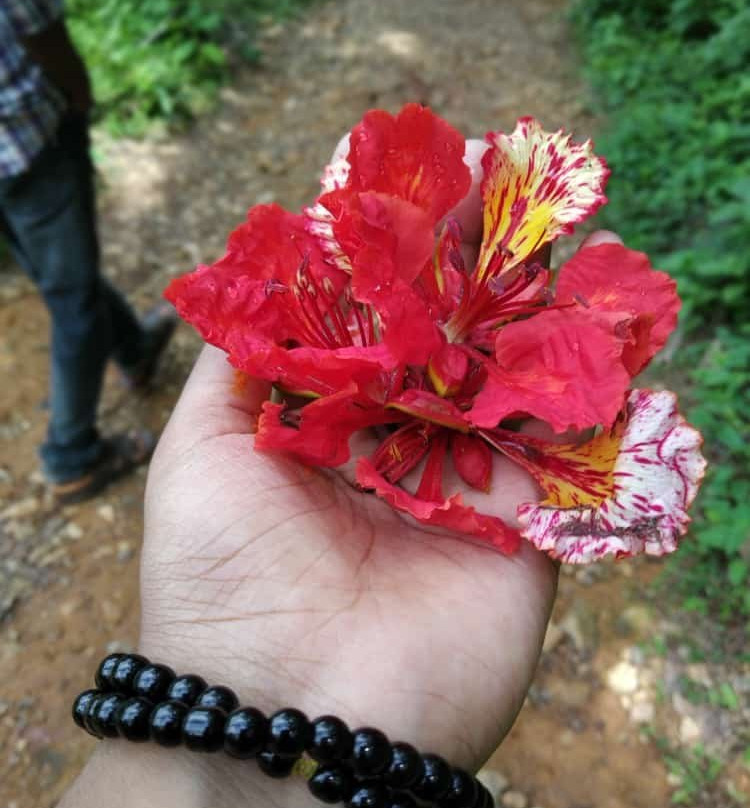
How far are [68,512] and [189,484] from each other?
251cm

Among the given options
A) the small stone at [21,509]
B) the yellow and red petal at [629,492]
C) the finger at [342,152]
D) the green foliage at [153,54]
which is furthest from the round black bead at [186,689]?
the green foliage at [153,54]

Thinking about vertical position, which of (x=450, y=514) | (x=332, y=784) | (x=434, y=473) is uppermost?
(x=450, y=514)

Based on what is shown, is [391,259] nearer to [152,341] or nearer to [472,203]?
[472,203]

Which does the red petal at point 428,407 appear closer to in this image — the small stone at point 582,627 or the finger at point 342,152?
the finger at point 342,152

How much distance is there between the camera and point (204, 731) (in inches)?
57.1

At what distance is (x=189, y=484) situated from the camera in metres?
1.75

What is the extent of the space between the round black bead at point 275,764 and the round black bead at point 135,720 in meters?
0.23

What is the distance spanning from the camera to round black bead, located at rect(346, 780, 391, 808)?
4.78ft

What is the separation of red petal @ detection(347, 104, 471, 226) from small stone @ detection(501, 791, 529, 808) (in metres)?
2.13

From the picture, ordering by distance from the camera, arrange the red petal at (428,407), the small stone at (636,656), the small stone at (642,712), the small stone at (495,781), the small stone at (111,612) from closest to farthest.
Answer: the red petal at (428,407) < the small stone at (495,781) < the small stone at (642,712) < the small stone at (636,656) < the small stone at (111,612)

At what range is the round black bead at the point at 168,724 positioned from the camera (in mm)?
1483

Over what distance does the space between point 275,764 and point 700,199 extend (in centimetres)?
419

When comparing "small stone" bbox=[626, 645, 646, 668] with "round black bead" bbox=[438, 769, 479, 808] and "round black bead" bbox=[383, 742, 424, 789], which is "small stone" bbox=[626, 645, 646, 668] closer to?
"round black bead" bbox=[438, 769, 479, 808]

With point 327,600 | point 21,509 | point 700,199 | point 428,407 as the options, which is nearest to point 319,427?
point 428,407
